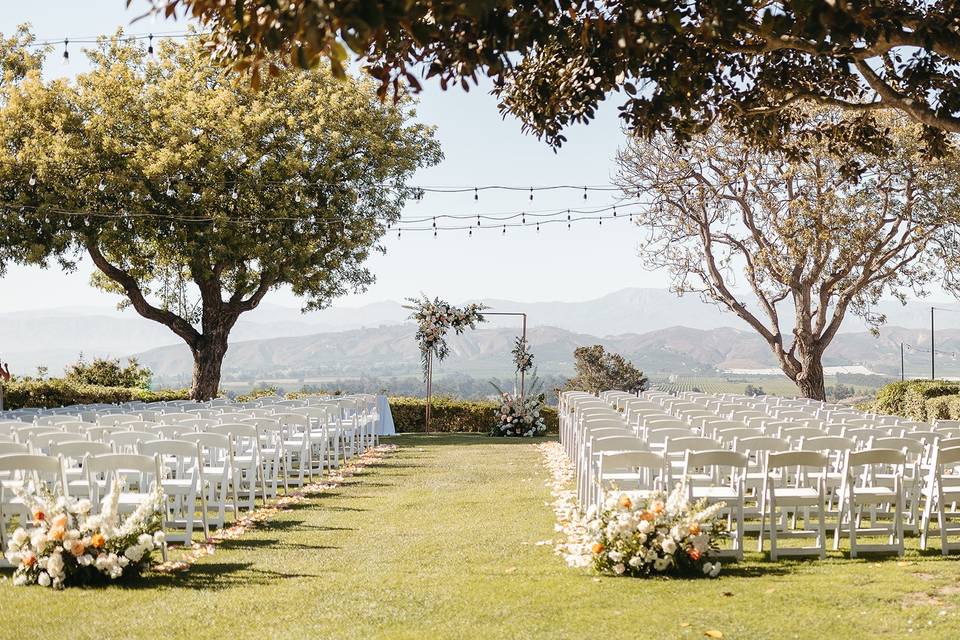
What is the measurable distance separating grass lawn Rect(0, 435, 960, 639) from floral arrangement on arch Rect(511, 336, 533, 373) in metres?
16.5

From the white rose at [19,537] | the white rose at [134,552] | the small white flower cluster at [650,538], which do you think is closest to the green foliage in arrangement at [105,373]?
the white rose at [19,537]

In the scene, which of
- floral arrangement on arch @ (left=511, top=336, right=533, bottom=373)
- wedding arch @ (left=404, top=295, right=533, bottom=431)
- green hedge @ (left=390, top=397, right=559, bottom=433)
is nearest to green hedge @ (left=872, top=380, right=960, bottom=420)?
green hedge @ (left=390, top=397, right=559, bottom=433)

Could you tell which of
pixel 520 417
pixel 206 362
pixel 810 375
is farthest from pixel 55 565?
pixel 810 375

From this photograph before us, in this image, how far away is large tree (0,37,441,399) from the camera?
2503 cm

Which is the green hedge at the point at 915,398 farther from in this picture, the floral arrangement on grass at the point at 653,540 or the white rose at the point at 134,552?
the white rose at the point at 134,552

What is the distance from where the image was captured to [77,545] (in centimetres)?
673

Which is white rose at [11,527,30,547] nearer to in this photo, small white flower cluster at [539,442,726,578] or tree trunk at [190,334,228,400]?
small white flower cluster at [539,442,726,578]

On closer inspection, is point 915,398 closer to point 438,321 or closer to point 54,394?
point 438,321

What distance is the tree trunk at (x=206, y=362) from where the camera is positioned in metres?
27.8

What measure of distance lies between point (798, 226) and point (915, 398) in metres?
5.64

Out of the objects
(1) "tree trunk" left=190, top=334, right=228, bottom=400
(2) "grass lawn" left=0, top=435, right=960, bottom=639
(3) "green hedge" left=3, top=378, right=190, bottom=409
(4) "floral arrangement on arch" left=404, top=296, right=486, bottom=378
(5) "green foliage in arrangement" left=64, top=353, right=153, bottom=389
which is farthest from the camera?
(5) "green foliage in arrangement" left=64, top=353, right=153, bottom=389

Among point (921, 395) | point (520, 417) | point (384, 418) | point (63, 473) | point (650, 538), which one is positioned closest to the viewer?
point (650, 538)

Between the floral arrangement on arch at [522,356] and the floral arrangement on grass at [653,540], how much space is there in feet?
60.6

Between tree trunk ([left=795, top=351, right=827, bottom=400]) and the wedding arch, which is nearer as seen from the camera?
the wedding arch
